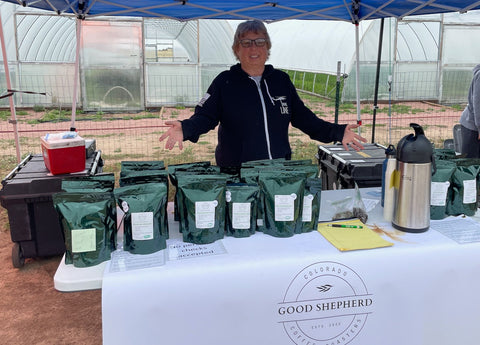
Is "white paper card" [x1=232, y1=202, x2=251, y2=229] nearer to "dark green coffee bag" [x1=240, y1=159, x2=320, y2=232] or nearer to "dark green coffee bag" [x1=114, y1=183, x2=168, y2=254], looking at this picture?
"dark green coffee bag" [x1=240, y1=159, x2=320, y2=232]

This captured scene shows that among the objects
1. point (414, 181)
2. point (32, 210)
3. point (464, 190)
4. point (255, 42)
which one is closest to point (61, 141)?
point (32, 210)

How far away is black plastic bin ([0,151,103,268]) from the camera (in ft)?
9.99

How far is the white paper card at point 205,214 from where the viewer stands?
5.08 feet

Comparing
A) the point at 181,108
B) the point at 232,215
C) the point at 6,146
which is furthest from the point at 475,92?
the point at 181,108

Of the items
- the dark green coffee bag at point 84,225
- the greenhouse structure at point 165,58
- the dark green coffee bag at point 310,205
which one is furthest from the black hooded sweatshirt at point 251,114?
the greenhouse structure at point 165,58

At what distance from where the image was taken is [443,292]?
1.56m

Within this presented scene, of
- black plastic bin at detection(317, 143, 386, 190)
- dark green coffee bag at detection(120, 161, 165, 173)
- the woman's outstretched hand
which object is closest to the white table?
dark green coffee bag at detection(120, 161, 165, 173)

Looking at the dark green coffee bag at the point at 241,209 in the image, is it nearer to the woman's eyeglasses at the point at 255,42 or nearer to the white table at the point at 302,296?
the white table at the point at 302,296

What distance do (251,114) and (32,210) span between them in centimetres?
171

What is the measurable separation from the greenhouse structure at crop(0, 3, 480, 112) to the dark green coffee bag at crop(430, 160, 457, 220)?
860cm

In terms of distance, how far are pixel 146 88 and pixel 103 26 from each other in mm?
1701

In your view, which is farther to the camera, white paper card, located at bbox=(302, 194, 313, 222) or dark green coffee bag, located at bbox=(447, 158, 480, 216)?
dark green coffee bag, located at bbox=(447, 158, 480, 216)

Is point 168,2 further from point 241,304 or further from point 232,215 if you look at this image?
point 241,304

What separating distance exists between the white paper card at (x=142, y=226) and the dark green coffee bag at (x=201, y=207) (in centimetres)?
14
